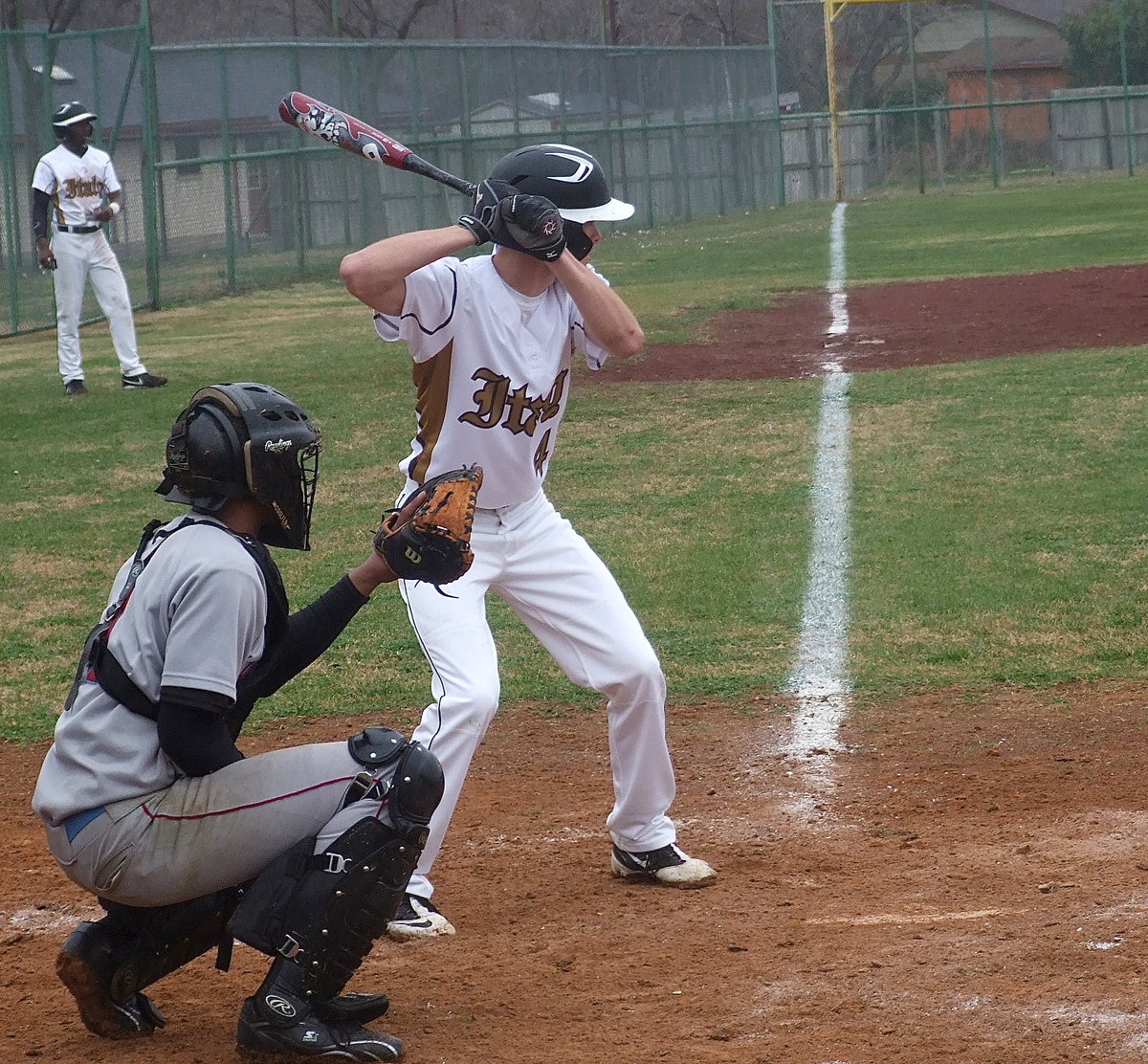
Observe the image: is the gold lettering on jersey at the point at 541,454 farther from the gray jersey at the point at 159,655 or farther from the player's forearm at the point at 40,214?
the player's forearm at the point at 40,214

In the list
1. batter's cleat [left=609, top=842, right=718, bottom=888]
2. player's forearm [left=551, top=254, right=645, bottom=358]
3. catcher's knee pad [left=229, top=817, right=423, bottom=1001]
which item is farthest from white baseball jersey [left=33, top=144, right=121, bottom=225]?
catcher's knee pad [left=229, top=817, right=423, bottom=1001]

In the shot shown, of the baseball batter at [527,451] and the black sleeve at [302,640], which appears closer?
the black sleeve at [302,640]

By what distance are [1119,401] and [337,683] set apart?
610cm

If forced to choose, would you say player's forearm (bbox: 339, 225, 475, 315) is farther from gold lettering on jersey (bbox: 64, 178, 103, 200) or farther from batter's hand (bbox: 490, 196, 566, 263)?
gold lettering on jersey (bbox: 64, 178, 103, 200)

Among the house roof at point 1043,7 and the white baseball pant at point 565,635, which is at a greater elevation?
the house roof at point 1043,7

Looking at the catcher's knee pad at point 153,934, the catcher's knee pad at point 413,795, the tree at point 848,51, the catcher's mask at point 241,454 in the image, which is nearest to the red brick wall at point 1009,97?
the tree at point 848,51

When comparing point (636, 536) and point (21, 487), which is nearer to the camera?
point (636, 536)

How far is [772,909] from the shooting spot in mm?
3742

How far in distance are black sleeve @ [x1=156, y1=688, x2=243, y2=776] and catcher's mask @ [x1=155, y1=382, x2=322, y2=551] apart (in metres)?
0.40

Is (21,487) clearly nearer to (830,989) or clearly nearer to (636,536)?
(636,536)

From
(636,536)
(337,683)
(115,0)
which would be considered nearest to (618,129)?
(115,0)

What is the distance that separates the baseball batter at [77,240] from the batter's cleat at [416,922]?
9.43 meters

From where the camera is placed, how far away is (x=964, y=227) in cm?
2439

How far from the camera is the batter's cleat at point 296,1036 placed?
2.97 metres
